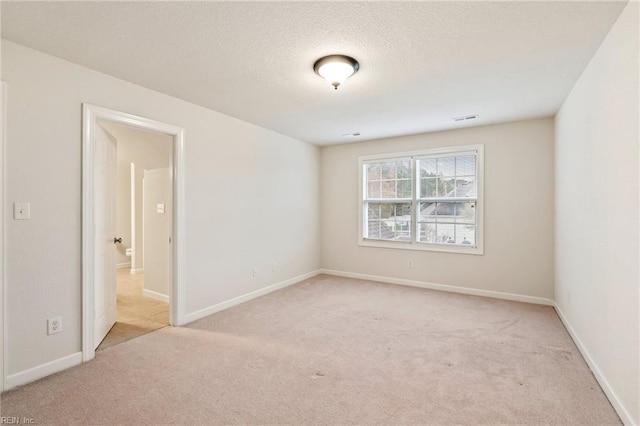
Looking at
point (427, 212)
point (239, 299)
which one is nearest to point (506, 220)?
point (427, 212)

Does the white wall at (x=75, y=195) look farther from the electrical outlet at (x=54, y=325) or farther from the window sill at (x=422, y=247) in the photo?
the window sill at (x=422, y=247)

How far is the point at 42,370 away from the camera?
2.32m

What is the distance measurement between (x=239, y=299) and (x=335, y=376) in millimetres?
2146

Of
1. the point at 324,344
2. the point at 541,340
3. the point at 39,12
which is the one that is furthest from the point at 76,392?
the point at 541,340

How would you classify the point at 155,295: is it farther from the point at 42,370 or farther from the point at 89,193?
the point at 89,193

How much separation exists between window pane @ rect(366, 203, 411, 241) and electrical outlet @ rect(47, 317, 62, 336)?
432 centimetres

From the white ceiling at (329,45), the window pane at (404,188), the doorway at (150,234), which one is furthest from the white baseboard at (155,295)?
the window pane at (404,188)

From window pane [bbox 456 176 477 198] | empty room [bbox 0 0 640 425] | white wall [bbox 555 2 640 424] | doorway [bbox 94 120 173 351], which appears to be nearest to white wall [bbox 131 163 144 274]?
doorway [bbox 94 120 173 351]

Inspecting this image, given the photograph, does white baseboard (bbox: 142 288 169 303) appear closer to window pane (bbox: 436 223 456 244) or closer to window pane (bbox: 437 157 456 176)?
window pane (bbox: 436 223 456 244)

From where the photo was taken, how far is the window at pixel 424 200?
4641mm

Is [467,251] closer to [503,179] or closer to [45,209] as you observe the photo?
[503,179]

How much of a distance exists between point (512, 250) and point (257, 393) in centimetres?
387

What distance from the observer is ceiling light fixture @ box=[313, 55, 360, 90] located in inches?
94.8

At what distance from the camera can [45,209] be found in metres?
2.35
